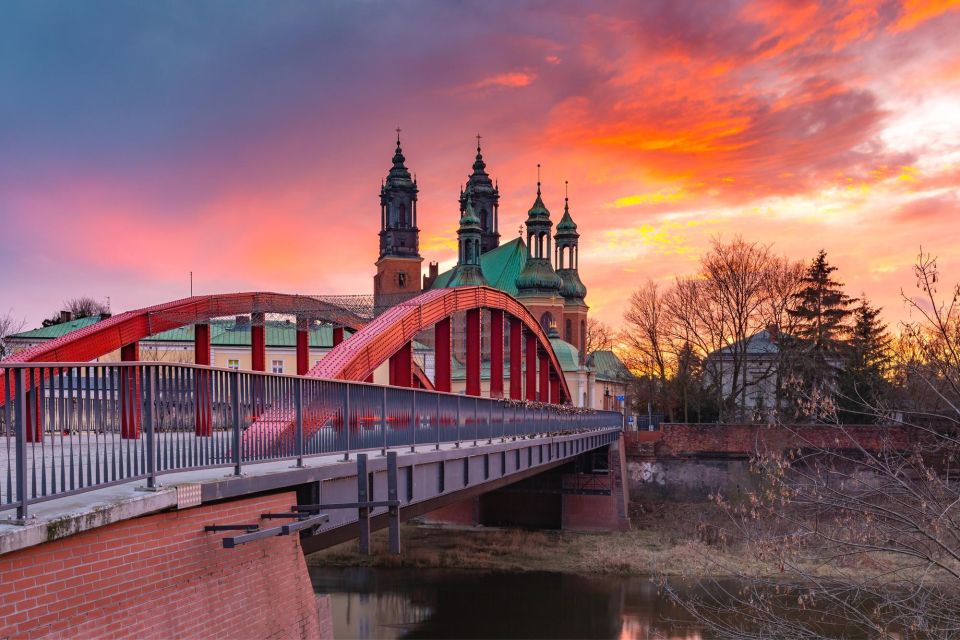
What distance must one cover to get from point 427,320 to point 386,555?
12392 millimetres

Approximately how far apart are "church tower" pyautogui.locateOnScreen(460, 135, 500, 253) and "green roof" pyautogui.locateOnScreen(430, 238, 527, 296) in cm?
748

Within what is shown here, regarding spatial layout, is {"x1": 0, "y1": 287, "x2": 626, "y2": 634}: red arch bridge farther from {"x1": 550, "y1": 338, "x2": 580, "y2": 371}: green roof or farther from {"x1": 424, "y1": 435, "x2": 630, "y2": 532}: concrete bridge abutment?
{"x1": 550, "y1": 338, "x2": 580, "y2": 371}: green roof

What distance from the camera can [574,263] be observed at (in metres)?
82.1

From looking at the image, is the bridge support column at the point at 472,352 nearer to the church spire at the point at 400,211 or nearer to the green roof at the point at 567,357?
the green roof at the point at 567,357

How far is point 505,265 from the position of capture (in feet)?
272

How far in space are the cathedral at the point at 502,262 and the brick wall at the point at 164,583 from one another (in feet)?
213

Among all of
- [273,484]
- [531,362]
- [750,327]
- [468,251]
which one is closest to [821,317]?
[750,327]

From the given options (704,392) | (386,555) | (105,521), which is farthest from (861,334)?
(105,521)

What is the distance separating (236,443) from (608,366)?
7423cm

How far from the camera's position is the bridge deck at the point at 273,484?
18.2ft

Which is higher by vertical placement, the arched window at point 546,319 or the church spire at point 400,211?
the church spire at point 400,211

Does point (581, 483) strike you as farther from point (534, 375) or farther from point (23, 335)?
point (23, 335)

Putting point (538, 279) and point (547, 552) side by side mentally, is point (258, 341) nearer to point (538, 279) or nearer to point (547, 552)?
point (547, 552)

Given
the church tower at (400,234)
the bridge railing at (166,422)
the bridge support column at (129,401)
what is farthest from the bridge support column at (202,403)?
the church tower at (400,234)
